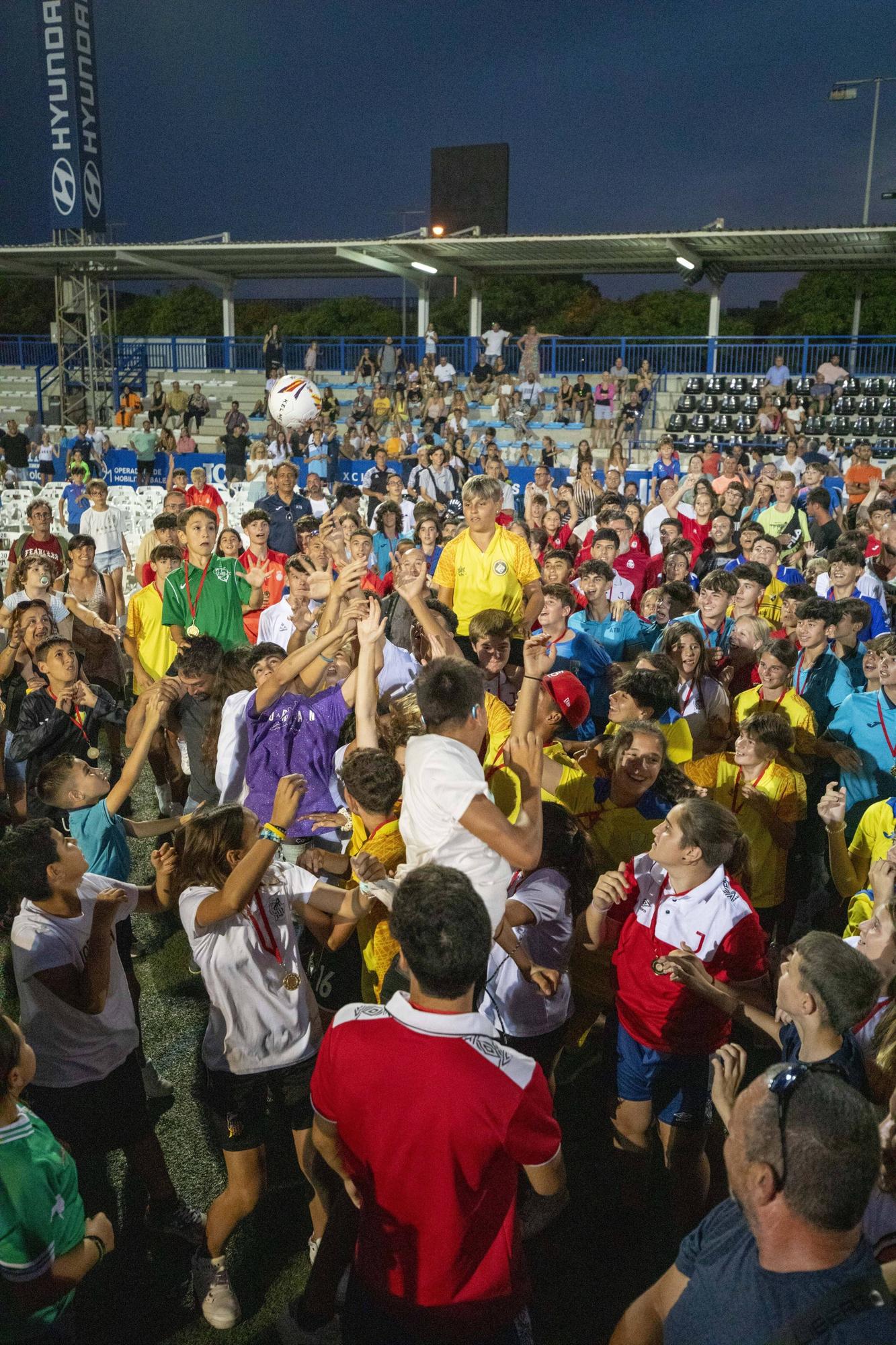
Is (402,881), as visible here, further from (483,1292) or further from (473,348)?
(473,348)

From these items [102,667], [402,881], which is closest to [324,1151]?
[402,881]

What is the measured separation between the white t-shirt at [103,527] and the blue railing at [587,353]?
1652 centimetres

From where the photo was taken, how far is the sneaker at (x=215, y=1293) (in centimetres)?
308

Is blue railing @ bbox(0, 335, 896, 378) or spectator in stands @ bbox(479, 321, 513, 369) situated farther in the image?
spectator in stands @ bbox(479, 321, 513, 369)

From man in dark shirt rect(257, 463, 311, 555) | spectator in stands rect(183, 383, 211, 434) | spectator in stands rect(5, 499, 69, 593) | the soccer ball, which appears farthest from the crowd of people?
spectator in stands rect(183, 383, 211, 434)

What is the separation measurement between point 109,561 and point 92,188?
22.7 metres

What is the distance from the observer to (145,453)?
21.8 m

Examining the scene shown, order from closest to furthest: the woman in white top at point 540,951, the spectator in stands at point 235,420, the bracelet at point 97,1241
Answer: the bracelet at point 97,1241
the woman in white top at point 540,951
the spectator in stands at point 235,420

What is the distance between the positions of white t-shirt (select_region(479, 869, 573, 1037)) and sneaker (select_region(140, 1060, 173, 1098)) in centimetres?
171

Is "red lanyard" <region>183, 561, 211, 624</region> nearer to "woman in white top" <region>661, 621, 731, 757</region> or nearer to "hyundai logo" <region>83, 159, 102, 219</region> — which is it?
"woman in white top" <region>661, 621, 731, 757</region>

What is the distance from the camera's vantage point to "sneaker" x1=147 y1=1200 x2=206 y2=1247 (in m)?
3.41

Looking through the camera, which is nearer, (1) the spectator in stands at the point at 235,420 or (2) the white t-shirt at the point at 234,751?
(2) the white t-shirt at the point at 234,751

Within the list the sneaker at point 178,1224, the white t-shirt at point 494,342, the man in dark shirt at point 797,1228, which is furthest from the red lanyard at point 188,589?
the white t-shirt at point 494,342

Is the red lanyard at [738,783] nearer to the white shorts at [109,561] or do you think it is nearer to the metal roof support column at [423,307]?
the white shorts at [109,561]
